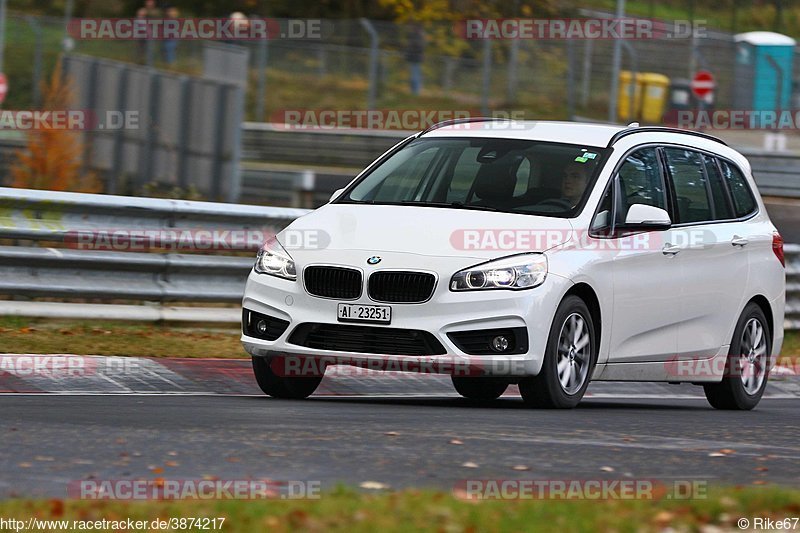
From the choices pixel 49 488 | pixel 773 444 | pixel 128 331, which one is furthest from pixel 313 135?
pixel 49 488

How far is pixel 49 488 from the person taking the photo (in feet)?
20.3

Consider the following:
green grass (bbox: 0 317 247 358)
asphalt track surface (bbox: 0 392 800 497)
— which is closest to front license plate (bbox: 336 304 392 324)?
asphalt track surface (bbox: 0 392 800 497)

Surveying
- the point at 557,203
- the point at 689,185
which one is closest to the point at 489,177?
the point at 557,203

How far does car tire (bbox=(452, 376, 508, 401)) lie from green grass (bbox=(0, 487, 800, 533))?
454 cm

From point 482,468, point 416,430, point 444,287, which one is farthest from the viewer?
point 444,287

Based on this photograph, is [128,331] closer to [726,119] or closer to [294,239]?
[294,239]

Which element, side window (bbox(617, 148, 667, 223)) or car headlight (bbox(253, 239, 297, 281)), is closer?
car headlight (bbox(253, 239, 297, 281))

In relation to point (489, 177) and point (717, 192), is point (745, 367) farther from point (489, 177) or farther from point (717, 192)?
point (489, 177)

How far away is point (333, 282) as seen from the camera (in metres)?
9.24

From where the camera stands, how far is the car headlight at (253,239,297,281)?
30.9ft

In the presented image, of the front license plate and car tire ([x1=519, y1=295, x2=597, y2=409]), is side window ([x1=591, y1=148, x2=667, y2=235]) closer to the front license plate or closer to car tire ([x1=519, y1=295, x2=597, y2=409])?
car tire ([x1=519, y1=295, x2=597, y2=409])

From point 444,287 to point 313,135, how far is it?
24.4 metres

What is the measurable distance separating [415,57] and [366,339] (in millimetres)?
23768

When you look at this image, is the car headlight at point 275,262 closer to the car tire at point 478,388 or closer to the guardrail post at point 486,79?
the car tire at point 478,388
